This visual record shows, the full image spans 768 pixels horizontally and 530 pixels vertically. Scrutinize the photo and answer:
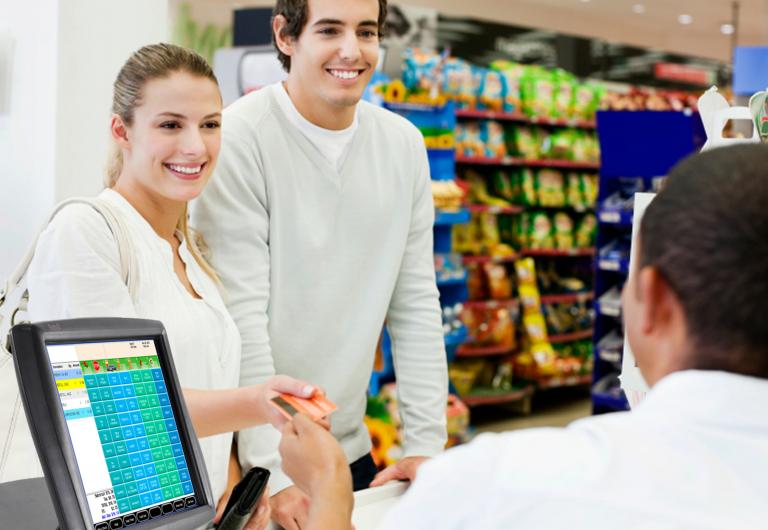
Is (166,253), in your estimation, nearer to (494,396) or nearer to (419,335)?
(419,335)

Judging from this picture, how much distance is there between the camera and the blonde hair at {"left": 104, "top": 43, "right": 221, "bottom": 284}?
1.96 meters

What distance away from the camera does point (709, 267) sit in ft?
2.78

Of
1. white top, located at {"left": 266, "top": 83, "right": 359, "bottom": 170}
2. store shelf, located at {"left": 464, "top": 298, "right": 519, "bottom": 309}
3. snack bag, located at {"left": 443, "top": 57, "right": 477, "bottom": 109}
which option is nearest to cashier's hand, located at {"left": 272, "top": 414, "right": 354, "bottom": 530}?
white top, located at {"left": 266, "top": 83, "right": 359, "bottom": 170}

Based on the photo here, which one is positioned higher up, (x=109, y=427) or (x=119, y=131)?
(x=119, y=131)

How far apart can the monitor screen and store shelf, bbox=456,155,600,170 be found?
5.71 m

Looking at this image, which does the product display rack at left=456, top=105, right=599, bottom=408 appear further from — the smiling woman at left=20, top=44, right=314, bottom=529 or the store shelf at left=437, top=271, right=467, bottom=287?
the smiling woman at left=20, top=44, right=314, bottom=529

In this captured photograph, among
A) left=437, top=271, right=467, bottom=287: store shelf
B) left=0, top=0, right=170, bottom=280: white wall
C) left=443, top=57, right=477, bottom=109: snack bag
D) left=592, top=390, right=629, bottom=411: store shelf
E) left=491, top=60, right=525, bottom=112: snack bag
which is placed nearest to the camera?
left=0, top=0, right=170, bottom=280: white wall

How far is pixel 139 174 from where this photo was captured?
1986 millimetres

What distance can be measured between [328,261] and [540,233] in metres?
5.65

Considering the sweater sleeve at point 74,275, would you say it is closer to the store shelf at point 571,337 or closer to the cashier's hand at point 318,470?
the cashier's hand at point 318,470

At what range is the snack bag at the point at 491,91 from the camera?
284 inches

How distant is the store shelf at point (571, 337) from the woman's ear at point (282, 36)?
5687mm

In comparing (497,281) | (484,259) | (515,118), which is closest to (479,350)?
(497,281)

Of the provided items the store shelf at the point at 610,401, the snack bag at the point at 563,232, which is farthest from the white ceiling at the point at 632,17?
the store shelf at the point at 610,401
